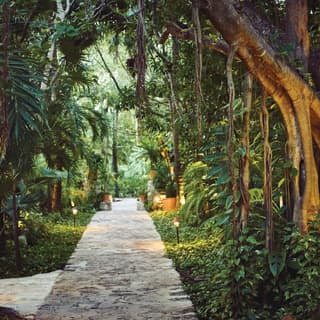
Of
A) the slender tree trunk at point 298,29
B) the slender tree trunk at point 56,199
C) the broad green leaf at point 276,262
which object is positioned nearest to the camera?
the broad green leaf at point 276,262

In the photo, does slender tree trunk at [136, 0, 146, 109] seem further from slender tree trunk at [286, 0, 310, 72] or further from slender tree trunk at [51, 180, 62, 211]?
slender tree trunk at [51, 180, 62, 211]

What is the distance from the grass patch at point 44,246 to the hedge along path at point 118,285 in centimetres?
25

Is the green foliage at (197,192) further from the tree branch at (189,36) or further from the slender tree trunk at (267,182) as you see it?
the tree branch at (189,36)

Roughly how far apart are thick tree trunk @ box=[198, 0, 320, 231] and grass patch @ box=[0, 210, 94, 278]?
4.15 meters

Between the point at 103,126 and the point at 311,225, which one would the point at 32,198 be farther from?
the point at 103,126

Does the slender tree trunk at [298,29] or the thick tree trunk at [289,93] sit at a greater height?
the slender tree trunk at [298,29]

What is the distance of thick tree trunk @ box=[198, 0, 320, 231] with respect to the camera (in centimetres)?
407

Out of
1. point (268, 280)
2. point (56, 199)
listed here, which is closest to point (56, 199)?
point (56, 199)

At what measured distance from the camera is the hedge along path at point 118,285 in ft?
15.8

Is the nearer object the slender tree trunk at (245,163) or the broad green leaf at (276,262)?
the broad green leaf at (276,262)

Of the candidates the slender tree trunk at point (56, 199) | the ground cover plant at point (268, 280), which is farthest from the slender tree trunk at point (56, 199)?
the ground cover plant at point (268, 280)

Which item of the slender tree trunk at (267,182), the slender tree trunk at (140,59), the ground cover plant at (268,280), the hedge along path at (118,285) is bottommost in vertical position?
the hedge along path at (118,285)

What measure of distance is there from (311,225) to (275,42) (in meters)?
1.69

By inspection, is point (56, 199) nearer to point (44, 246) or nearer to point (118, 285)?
point (44, 246)
